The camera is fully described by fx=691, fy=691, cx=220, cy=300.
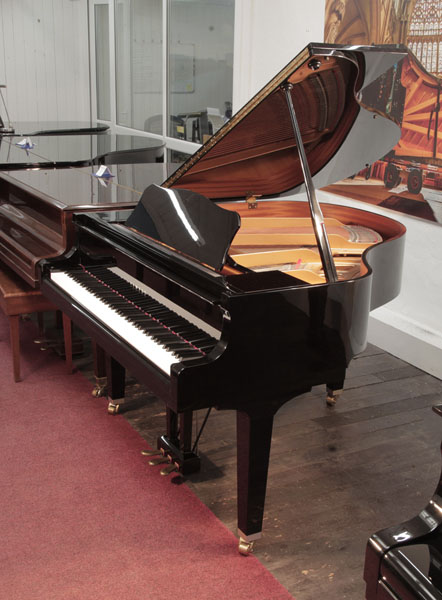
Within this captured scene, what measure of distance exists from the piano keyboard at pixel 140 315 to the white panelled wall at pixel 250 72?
206 cm

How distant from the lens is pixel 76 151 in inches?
216

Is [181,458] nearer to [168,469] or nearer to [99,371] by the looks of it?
[168,469]

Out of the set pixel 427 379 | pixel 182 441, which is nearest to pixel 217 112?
pixel 427 379

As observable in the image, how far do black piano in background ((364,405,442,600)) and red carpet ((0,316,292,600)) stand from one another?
0.93 metres

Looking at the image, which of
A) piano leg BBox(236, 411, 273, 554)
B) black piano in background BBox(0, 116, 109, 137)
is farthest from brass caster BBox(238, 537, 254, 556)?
black piano in background BBox(0, 116, 109, 137)

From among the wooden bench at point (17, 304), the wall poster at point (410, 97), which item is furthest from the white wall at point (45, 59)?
the wooden bench at point (17, 304)

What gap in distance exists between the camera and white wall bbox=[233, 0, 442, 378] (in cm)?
418

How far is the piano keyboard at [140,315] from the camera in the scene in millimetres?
2385

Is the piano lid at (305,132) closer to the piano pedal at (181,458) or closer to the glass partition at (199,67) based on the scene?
the piano pedal at (181,458)

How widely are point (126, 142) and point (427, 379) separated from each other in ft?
11.5

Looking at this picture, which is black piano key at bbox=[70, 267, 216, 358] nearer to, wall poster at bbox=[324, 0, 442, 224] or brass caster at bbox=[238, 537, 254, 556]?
brass caster at bbox=[238, 537, 254, 556]

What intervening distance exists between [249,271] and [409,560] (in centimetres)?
129

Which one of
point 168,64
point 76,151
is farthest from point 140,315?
point 168,64

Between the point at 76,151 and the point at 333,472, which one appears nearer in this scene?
the point at 333,472
